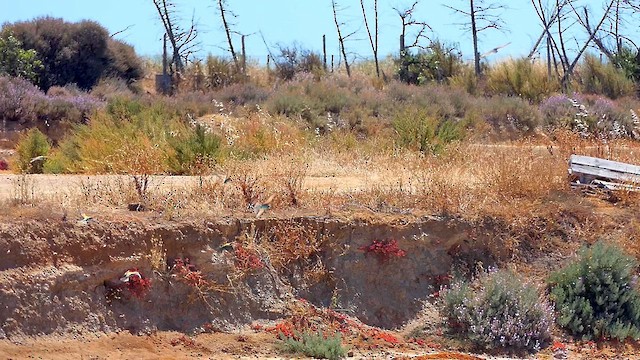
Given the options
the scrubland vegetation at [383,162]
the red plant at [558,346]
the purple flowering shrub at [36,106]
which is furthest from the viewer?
the purple flowering shrub at [36,106]

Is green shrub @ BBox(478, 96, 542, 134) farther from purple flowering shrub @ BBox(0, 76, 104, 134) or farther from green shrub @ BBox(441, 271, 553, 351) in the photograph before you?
green shrub @ BBox(441, 271, 553, 351)

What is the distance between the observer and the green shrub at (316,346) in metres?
9.20

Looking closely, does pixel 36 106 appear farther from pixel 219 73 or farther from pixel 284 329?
pixel 284 329

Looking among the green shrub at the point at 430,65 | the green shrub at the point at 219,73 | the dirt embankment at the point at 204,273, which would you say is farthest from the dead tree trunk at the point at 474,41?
the dirt embankment at the point at 204,273

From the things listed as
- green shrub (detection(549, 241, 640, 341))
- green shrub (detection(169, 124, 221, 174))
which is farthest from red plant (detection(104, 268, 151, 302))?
green shrub (detection(549, 241, 640, 341))

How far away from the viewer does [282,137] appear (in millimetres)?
15828

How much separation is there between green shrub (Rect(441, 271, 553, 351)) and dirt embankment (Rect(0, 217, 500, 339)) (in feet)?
1.87

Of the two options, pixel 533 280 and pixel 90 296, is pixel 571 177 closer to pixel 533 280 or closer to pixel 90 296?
pixel 533 280

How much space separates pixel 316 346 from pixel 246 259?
4.22ft

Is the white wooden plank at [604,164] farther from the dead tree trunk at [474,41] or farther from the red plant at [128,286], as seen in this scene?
the dead tree trunk at [474,41]

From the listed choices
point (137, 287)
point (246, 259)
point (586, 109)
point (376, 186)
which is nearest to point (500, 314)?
point (376, 186)

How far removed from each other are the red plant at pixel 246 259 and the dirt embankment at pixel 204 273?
1.9 inches

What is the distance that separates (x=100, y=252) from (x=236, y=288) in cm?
143

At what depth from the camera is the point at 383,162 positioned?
1402 cm
